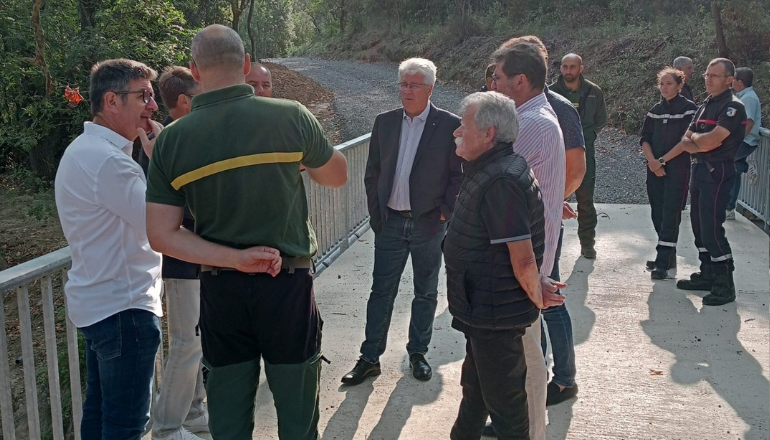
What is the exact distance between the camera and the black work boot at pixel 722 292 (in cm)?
565

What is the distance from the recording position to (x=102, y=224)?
2.64m

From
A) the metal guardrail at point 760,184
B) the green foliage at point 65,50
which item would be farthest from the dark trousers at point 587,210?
the green foliage at point 65,50

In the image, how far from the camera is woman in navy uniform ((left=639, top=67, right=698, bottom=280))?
20.8ft

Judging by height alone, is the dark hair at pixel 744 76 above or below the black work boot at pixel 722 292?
above

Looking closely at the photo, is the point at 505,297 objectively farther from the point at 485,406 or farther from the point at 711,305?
the point at 711,305

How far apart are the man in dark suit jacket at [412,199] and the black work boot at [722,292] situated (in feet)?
8.50

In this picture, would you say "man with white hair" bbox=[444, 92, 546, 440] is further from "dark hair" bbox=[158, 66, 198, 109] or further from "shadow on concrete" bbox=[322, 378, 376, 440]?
"dark hair" bbox=[158, 66, 198, 109]

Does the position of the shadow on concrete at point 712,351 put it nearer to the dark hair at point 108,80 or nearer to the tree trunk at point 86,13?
the dark hair at point 108,80

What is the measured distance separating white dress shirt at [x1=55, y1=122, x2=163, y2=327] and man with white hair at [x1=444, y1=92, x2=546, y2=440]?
51.9 inches

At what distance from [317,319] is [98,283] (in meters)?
0.85

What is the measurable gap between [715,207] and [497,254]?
3.57 metres

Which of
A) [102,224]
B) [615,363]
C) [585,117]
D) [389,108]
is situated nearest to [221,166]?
[102,224]

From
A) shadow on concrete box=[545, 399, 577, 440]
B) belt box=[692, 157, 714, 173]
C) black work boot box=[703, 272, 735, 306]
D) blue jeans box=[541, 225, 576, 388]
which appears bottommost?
shadow on concrete box=[545, 399, 577, 440]

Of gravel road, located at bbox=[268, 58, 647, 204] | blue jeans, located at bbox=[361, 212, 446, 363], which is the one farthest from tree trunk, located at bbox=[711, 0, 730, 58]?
blue jeans, located at bbox=[361, 212, 446, 363]
